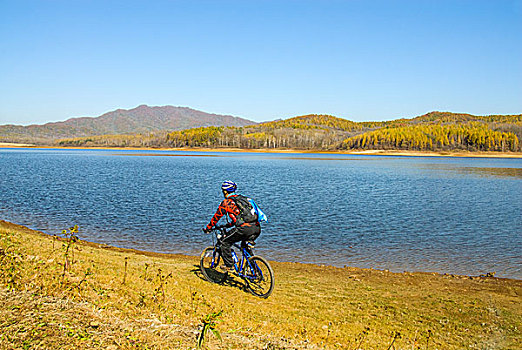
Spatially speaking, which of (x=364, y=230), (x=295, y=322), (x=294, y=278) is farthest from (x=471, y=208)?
(x=295, y=322)

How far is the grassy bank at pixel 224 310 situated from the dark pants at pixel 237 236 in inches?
34.4

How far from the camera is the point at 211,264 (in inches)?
411

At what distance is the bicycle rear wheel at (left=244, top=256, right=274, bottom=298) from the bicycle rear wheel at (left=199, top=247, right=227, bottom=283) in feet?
2.95

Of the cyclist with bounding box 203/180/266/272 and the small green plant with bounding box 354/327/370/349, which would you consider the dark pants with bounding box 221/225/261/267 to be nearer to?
the cyclist with bounding box 203/180/266/272

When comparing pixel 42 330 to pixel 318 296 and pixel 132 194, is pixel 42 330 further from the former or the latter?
pixel 132 194

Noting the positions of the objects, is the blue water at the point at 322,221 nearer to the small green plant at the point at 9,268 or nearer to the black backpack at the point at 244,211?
the black backpack at the point at 244,211

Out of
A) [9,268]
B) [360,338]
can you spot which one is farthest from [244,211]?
[9,268]

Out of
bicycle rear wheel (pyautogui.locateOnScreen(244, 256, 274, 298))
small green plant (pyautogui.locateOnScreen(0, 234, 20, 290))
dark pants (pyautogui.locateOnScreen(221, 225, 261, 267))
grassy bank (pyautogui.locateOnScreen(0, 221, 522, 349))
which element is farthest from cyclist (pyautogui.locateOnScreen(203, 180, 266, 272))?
small green plant (pyautogui.locateOnScreen(0, 234, 20, 290))

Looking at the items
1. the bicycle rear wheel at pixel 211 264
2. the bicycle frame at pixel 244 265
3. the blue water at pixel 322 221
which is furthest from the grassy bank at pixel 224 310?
the blue water at pixel 322 221

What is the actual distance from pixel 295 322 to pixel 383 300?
10.6ft

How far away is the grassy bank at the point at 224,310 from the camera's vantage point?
5949 mm

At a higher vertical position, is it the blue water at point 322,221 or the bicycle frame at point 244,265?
the bicycle frame at point 244,265

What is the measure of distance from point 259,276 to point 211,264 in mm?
1535

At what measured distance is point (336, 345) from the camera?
679 centimetres
